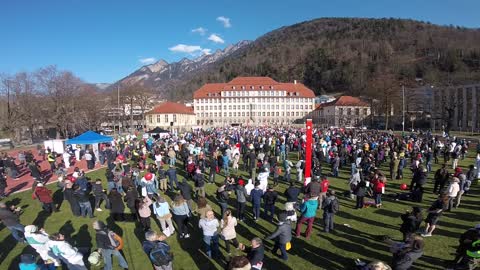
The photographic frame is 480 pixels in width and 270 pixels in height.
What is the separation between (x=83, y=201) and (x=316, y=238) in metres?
7.75

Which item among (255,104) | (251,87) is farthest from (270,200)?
(251,87)

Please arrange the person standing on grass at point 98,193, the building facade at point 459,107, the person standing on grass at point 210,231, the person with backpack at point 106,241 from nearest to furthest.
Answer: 1. the person with backpack at point 106,241
2. the person standing on grass at point 210,231
3. the person standing on grass at point 98,193
4. the building facade at point 459,107

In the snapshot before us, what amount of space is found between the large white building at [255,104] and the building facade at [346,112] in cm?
1085

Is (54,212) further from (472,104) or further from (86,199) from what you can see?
(472,104)

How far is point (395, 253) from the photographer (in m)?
5.30

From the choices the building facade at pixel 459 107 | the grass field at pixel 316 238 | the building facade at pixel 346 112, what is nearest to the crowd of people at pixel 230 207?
the grass field at pixel 316 238

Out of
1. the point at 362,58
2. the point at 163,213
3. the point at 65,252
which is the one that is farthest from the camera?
the point at 362,58

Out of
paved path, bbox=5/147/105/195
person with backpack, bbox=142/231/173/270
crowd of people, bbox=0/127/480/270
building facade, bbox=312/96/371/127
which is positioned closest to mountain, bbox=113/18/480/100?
building facade, bbox=312/96/371/127

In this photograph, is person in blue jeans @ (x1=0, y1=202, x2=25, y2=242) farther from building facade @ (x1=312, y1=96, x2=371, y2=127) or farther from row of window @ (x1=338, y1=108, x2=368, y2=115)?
row of window @ (x1=338, y1=108, x2=368, y2=115)

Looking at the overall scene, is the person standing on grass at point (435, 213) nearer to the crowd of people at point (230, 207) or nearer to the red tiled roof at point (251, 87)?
the crowd of people at point (230, 207)

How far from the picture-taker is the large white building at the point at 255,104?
95688 mm

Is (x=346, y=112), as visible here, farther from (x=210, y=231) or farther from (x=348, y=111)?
(x=210, y=231)

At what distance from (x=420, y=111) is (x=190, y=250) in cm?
6524

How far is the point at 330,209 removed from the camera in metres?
8.48
